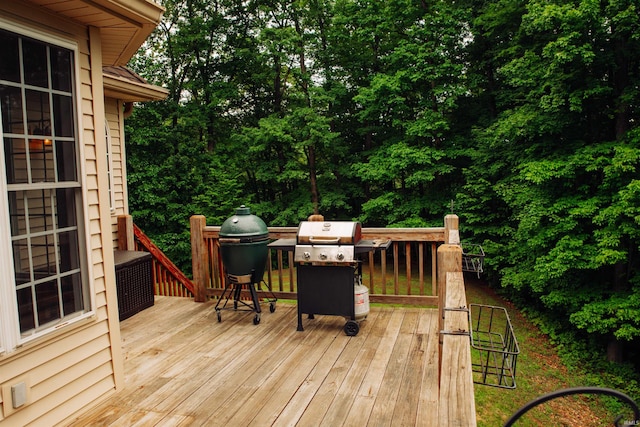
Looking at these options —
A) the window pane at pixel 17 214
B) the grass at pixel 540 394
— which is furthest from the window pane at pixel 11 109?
the grass at pixel 540 394

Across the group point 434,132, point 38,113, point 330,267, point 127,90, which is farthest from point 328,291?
point 434,132

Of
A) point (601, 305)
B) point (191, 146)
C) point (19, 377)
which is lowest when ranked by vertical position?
point (601, 305)

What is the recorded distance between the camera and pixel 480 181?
1146cm

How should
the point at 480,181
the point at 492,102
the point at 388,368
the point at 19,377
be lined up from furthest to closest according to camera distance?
the point at 492,102
the point at 480,181
the point at 388,368
the point at 19,377

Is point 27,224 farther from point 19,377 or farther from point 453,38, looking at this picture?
point 453,38

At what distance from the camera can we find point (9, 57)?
2.34 metres

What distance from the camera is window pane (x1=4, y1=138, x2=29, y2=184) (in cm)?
234

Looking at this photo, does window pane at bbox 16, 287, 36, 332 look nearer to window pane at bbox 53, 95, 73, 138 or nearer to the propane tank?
window pane at bbox 53, 95, 73, 138

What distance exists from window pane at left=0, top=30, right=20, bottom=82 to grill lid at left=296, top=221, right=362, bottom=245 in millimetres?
2406

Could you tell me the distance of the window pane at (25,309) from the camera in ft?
7.79

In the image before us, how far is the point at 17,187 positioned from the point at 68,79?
77cm

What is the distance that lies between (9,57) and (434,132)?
437 inches

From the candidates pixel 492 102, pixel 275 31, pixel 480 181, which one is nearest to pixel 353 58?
pixel 275 31

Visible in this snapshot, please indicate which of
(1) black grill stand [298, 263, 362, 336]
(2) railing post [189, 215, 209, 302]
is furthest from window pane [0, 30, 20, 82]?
(2) railing post [189, 215, 209, 302]
